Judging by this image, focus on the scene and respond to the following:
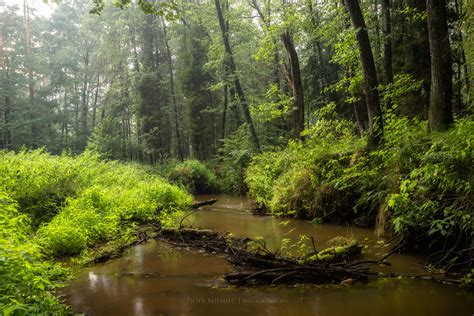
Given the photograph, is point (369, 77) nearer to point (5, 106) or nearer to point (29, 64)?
point (5, 106)

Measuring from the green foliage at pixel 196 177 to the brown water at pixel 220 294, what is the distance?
14.3 metres

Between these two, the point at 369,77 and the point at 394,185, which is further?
the point at 369,77

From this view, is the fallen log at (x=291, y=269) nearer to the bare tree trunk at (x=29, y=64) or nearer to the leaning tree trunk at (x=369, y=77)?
the leaning tree trunk at (x=369, y=77)

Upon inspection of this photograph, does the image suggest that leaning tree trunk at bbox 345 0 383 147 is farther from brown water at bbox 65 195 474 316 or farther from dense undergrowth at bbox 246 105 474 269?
brown water at bbox 65 195 474 316

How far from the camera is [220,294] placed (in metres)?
4.46

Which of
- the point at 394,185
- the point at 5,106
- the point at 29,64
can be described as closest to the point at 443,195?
the point at 394,185

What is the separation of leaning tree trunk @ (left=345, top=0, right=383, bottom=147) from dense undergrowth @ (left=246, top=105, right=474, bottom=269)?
1.10ft

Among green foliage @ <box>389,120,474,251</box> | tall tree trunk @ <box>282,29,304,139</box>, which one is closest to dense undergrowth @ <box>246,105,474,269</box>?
green foliage @ <box>389,120,474,251</box>

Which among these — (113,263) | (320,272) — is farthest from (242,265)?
(113,263)

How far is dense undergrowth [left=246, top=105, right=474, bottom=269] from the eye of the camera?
4891 millimetres

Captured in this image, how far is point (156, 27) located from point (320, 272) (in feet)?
94.9

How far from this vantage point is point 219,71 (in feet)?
76.8

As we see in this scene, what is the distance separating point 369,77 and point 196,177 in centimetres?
1421

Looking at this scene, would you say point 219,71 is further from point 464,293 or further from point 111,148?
point 464,293
